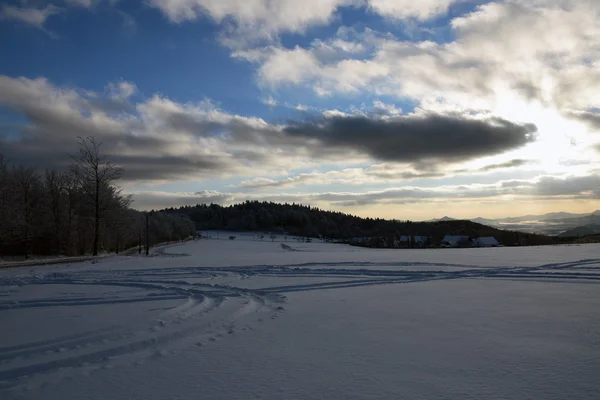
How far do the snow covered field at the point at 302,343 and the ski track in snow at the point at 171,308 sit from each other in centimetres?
5

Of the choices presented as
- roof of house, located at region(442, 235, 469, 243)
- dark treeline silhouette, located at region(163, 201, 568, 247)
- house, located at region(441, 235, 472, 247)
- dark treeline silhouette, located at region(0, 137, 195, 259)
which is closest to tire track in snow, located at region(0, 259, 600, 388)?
dark treeline silhouette, located at region(0, 137, 195, 259)

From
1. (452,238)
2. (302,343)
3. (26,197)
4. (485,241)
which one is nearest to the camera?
(302,343)

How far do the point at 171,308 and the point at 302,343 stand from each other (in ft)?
16.1

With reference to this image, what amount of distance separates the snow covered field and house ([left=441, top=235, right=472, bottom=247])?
87.4m

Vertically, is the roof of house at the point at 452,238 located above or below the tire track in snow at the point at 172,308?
above

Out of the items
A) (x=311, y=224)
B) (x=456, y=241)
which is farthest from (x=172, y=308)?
(x=311, y=224)

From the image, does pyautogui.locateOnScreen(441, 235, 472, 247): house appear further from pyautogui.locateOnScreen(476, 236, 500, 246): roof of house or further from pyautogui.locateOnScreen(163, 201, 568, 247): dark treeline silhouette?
pyautogui.locateOnScreen(163, 201, 568, 247): dark treeline silhouette

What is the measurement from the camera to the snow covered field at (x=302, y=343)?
5.51 m

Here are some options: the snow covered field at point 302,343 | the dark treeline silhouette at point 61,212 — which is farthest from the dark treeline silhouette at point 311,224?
the snow covered field at point 302,343

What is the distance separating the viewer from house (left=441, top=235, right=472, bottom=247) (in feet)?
322

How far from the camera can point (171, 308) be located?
1140 centimetres

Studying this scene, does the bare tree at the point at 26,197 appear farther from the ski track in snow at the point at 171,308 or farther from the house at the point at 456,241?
the house at the point at 456,241

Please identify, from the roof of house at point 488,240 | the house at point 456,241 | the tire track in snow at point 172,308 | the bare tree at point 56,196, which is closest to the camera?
the tire track in snow at point 172,308

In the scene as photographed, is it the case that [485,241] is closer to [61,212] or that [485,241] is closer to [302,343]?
[61,212]
